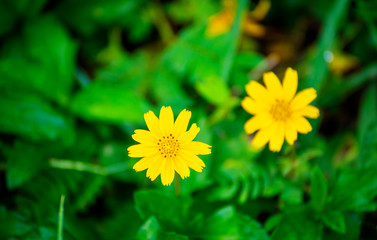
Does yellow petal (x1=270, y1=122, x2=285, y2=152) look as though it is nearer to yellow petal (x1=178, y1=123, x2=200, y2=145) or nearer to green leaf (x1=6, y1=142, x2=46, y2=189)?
yellow petal (x1=178, y1=123, x2=200, y2=145)

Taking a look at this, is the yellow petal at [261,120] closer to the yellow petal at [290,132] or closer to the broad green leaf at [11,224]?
the yellow petal at [290,132]

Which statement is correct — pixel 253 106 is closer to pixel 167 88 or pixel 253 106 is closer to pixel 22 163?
pixel 167 88

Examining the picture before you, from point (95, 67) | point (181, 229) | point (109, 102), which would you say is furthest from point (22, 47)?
point (181, 229)

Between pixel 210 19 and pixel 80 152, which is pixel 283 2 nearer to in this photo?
pixel 210 19

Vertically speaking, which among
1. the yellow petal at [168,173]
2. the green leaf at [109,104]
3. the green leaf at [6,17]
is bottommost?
the yellow petal at [168,173]

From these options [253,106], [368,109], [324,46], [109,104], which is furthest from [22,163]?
[368,109]

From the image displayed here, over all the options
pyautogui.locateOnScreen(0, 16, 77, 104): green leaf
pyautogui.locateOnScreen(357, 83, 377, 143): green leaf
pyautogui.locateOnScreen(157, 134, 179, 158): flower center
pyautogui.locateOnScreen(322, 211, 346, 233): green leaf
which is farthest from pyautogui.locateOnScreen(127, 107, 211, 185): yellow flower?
pyautogui.locateOnScreen(357, 83, 377, 143): green leaf

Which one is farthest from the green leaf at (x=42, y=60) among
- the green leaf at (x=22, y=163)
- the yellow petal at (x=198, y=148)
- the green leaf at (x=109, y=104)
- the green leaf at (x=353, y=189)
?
the green leaf at (x=353, y=189)
